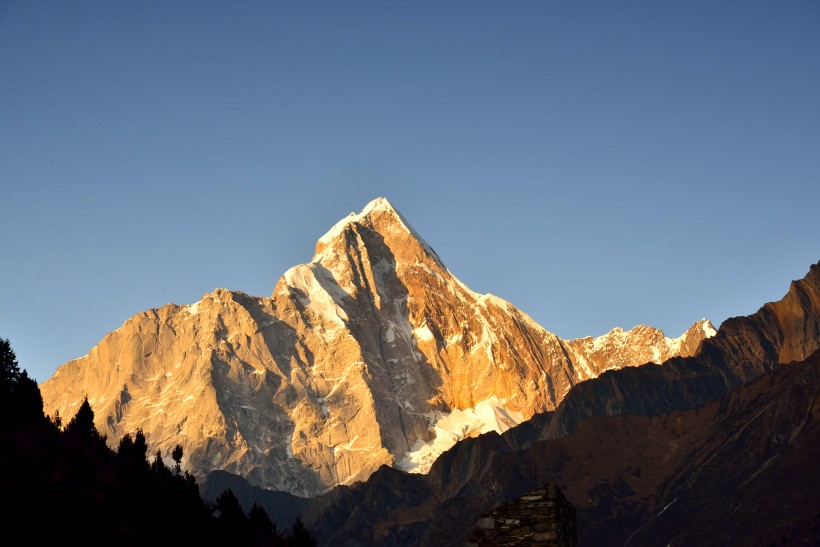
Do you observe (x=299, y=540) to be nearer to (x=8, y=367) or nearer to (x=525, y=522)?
(x=8, y=367)

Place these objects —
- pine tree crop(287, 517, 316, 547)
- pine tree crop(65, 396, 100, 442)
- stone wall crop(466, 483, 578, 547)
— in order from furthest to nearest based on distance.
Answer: pine tree crop(65, 396, 100, 442) → pine tree crop(287, 517, 316, 547) → stone wall crop(466, 483, 578, 547)

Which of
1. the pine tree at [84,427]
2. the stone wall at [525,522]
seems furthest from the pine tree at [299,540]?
the stone wall at [525,522]

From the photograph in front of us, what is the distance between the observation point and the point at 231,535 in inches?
4496

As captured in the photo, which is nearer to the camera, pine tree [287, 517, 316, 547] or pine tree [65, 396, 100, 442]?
pine tree [287, 517, 316, 547]

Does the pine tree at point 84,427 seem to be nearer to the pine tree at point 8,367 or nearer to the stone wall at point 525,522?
the pine tree at point 8,367

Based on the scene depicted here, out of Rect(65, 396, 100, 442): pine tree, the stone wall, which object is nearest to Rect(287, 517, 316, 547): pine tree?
Rect(65, 396, 100, 442): pine tree

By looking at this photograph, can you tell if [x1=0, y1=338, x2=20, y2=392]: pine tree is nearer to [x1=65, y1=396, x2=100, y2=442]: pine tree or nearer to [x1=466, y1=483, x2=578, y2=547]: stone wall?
[x1=65, y1=396, x2=100, y2=442]: pine tree

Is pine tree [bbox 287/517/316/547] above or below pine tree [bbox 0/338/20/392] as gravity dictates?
below

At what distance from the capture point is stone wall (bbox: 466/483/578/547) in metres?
29.2

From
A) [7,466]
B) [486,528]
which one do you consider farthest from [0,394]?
[486,528]

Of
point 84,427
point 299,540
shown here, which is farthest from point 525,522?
point 84,427

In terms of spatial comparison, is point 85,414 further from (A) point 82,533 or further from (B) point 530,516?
(B) point 530,516

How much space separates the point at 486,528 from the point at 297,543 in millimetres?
96529

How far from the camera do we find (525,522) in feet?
96.3
